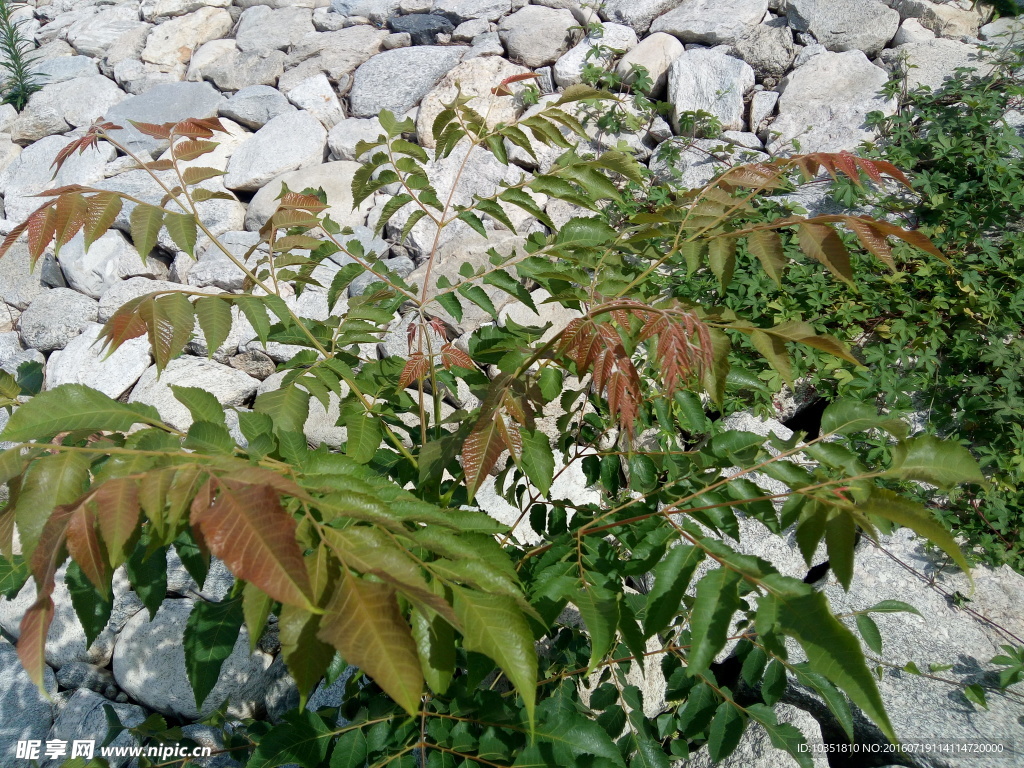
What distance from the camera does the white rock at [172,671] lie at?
2682 mm

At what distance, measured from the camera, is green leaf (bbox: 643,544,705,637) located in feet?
3.57

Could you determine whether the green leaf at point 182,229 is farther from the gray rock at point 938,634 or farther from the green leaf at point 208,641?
the gray rock at point 938,634

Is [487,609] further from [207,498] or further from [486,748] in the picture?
[486,748]

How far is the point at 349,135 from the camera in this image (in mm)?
5039

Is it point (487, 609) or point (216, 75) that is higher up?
point (487, 609)

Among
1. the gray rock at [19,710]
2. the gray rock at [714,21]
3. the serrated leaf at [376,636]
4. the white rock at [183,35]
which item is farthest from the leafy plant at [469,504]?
the white rock at [183,35]

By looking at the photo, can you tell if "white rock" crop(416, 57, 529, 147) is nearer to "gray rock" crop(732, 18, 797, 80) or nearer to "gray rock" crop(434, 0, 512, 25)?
"gray rock" crop(434, 0, 512, 25)

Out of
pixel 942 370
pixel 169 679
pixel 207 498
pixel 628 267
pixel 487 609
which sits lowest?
pixel 169 679

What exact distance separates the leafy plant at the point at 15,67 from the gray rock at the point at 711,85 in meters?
5.25

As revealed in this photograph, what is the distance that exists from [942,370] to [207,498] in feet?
10.6

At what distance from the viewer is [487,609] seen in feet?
3.02

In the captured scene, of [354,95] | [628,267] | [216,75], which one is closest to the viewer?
[628,267]

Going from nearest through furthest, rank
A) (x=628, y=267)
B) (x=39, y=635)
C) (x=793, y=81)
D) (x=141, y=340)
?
(x=39, y=635) < (x=628, y=267) < (x=141, y=340) < (x=793, y=81)

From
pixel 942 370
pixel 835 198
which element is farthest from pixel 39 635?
pixel 835 198
